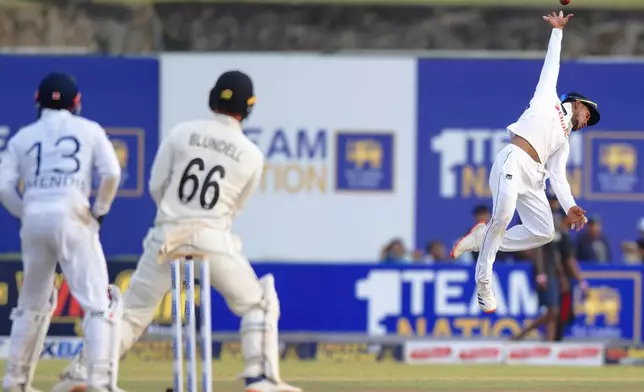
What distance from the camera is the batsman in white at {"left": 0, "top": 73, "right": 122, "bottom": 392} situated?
10805 mm

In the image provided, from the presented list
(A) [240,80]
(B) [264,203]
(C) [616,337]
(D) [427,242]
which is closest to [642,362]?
(C) [616,337]

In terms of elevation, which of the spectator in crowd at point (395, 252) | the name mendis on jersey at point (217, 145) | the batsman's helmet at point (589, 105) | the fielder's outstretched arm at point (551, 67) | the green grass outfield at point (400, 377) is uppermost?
the fielder's outstretched arm at point (551, 67)

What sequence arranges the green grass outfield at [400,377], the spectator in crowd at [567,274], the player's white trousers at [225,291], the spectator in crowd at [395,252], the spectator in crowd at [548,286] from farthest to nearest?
the spectator in crowd at [395,252] → the spectator in crowd at [567,274] → the spectator in crowd at [548,286] → the green grass outfield at [400,377] → the player's white trousers at [225,291]

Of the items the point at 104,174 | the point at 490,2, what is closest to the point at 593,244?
the point at 490,2

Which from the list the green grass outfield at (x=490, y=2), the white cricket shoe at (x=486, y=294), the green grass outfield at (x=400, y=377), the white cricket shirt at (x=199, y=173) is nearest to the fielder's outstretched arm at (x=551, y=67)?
the white cricket shoe at (x=486, y=294)

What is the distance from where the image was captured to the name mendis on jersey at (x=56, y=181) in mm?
10883

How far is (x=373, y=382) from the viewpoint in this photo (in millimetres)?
13555

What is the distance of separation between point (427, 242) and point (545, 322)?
14.3 ft

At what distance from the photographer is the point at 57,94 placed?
36.5 feet

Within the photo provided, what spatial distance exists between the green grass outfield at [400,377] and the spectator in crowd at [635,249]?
6012 millimetres

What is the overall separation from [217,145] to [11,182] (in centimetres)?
142

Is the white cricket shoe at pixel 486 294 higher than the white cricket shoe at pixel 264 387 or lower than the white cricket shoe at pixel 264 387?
higher

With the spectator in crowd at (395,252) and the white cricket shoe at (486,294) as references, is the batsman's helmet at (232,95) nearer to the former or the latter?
the white cricket shoe at (486,294)

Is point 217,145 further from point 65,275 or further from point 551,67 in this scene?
point 551,67
